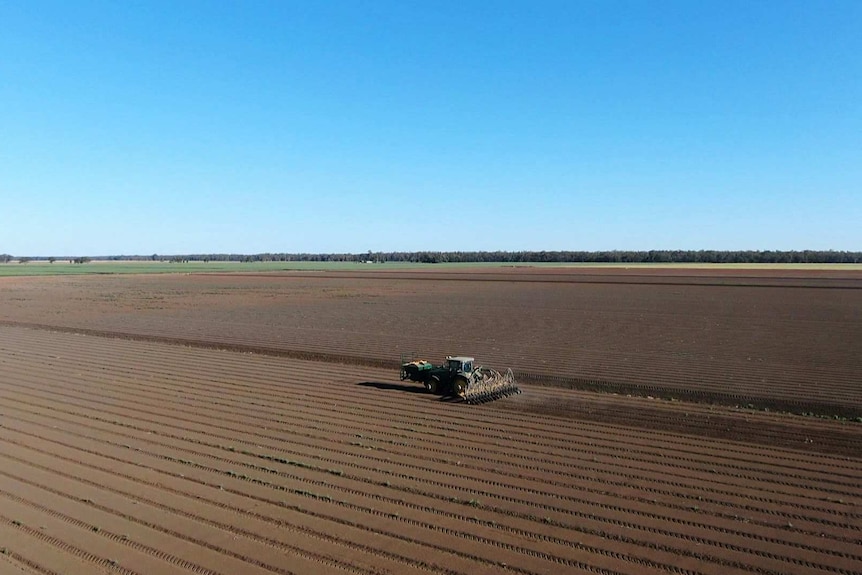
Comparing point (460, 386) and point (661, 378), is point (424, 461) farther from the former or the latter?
point (661, 378)

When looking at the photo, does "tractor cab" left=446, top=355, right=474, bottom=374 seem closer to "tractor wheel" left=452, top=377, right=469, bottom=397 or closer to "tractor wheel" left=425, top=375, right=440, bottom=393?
"tractor wheel" left=452, top=377, right=469, bottom=397

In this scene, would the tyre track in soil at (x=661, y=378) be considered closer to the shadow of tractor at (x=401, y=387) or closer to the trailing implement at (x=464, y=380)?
the trailing implement at (x=464, y=380)

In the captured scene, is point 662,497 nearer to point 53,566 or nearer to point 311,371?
point 53,566

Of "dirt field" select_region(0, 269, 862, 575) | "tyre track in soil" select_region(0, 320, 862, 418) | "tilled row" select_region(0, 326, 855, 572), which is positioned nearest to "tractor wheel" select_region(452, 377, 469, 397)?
"dirt field" select_region(0, 269, 862, 575)

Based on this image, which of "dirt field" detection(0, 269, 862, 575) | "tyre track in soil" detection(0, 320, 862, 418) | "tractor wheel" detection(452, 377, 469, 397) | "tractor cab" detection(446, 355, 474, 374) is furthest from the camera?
"tractor cab" detection(446, 355, 474, 374)

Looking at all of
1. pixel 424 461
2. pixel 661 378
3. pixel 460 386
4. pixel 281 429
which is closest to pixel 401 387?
pixel 460 386

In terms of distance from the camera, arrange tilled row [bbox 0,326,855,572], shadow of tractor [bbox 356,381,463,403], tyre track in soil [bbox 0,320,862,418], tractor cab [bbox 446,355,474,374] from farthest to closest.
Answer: shadow of tractor [bbox 356,381,463,403]
tractor cab [bbox 446,355,474,374]
tyre track in soil [bbox 0,320,862,418]
tilled row [bbox 0,326,855,572]

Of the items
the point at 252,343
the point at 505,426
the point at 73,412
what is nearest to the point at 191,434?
the point at 73,412
